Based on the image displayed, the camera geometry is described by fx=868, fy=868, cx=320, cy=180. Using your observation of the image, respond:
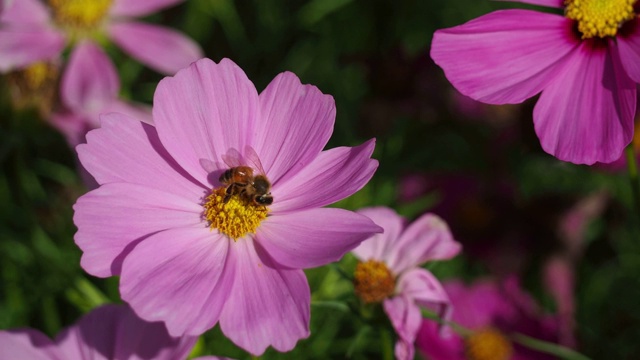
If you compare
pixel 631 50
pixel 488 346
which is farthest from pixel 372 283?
pixel 488 346

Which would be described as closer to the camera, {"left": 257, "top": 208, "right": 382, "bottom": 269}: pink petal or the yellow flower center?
{"left": 257, "top": 208, "right": 382, "bottom": 269}: pink petal

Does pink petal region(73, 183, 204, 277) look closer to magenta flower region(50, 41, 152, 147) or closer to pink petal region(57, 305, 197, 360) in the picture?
pink petal region(57, 305, 197, 360)

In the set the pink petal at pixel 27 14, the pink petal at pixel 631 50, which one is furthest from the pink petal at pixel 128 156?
the pink petal at pixel 27 14

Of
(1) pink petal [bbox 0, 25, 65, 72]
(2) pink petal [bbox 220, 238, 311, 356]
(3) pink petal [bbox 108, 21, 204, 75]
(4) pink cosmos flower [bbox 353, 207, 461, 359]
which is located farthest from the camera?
(3) pink petal [bbox 108, 21, 204, 75]

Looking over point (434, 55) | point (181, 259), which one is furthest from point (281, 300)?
point (434, 55)

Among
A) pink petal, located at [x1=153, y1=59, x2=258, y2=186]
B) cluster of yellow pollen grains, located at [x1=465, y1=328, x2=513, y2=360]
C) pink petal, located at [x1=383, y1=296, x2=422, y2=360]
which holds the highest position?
pink petal, located at [x1=153, y1=59, x2=258, y2=186]

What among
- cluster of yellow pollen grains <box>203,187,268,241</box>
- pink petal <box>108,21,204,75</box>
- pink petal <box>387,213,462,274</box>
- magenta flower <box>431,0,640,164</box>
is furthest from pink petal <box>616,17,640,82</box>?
pink petal <box>108,21,204,75</box>

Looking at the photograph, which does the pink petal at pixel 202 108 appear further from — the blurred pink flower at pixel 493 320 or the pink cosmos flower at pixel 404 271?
the blurred pink flower at pixel 493 320
